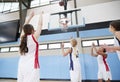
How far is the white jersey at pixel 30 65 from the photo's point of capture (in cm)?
198

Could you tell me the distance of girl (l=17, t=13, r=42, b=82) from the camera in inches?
78.4

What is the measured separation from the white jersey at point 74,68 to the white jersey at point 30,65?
1890 mm

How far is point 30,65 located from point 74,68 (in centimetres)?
198

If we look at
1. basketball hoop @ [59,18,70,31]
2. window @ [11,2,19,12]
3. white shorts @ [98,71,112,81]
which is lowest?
white shorts @ [98,71,112,81]

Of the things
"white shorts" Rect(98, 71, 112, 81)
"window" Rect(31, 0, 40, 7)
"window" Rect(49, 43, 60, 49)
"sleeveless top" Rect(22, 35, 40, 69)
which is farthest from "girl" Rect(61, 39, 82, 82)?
"window" Rect(31, 0, 40, 7)

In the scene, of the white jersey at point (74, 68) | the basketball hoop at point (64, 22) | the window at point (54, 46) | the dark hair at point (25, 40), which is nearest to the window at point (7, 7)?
the window at point (54, 46)

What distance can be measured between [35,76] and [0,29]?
7332 mm

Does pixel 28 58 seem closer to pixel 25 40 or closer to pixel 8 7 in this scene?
pixel 25 40

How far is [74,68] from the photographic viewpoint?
379 centimetres

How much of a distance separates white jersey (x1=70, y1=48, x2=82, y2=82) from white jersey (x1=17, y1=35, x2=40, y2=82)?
74.4 inches

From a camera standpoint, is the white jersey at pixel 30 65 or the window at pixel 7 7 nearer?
the white jersey at pixel 30 65

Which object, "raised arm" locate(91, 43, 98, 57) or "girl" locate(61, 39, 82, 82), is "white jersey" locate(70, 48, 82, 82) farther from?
"raised arm" locate(91, 43, 98, 57)

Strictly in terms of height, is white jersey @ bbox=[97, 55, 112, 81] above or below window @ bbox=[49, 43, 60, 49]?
below

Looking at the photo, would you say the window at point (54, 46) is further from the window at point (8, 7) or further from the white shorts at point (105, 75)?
the window at point (8, 7)
